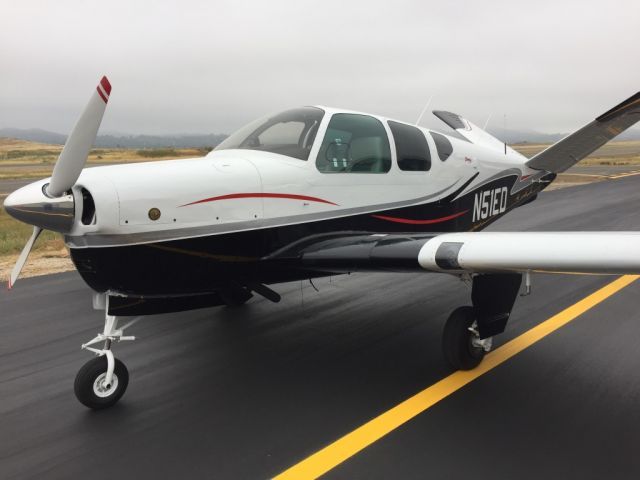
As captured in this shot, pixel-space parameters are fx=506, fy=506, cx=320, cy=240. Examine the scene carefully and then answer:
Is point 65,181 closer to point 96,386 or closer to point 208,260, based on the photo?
point 208,260

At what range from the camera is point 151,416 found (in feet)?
11.4

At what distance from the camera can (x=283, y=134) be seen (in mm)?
4496

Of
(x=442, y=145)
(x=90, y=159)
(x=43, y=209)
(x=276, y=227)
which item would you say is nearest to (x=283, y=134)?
(x=276, y=227)

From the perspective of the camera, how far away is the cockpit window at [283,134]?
4355mm

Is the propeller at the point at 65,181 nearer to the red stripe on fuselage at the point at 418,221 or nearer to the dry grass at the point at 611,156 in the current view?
the red stripe on fuselage at the point at 418,221

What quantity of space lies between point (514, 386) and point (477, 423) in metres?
0.67

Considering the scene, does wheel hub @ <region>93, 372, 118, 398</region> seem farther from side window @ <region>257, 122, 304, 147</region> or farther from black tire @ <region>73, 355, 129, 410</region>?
side window @ <region>257, 122, 304, 147</region>

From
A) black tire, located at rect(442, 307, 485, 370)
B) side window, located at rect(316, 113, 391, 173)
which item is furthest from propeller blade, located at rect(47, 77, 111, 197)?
black tire, located at rect(442, 307, 485, 370)

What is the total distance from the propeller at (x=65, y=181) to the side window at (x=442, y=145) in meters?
3.51

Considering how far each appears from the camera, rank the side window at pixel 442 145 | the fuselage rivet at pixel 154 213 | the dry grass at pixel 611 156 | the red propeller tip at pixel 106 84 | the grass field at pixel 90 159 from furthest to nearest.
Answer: the dry grass at pixel 611 156
the grass field at pixel 90 159
the side window at pixel 442 145
the fuselage rivet at pixel 154 213
the red propeller tip at pixel 106 84

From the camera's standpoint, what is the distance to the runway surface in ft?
9.58

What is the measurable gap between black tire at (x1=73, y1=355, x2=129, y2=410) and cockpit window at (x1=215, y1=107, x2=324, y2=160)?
2120mm

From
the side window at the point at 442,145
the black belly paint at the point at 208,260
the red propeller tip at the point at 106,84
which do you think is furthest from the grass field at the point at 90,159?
the red propeller tip at the point at 106,84

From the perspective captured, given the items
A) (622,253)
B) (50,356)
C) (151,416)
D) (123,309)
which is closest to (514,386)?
(622,253)
